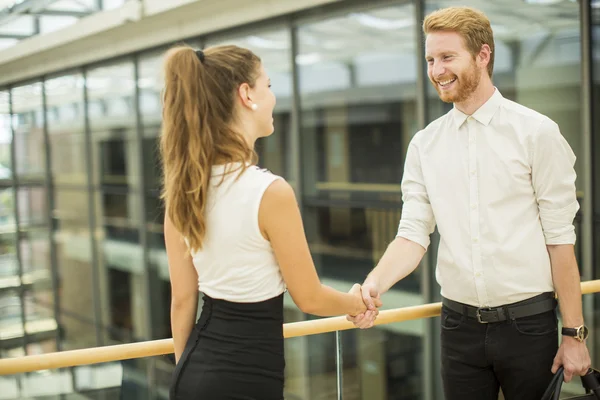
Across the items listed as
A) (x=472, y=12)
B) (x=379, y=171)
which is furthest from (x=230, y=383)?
(x=379, y=171)

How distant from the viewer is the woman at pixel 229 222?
59.7 inches

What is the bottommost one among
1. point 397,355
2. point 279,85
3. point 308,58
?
point 397,355

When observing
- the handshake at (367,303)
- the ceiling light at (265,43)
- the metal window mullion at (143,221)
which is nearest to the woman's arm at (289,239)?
the handshake at (367,303)

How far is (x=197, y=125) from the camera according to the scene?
1.51 metres

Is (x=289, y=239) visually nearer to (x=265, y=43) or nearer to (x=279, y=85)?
(x=279, y=85)

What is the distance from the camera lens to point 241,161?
5.05ft

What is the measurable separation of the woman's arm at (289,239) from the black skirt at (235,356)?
0.25 feet

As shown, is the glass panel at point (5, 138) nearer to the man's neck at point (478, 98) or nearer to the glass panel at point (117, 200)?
the glass panel at point (117, 200)

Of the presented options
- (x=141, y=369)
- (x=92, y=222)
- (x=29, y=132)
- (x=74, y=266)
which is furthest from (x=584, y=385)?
(x=29, y=132)

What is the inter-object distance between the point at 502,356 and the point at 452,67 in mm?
860

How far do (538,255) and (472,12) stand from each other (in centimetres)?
75

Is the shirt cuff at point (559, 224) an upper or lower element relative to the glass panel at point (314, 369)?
upper

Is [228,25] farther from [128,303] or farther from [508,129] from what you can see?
[508,129]

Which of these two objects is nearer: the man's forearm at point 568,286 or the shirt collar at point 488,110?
the man's forearm at point 568,286
